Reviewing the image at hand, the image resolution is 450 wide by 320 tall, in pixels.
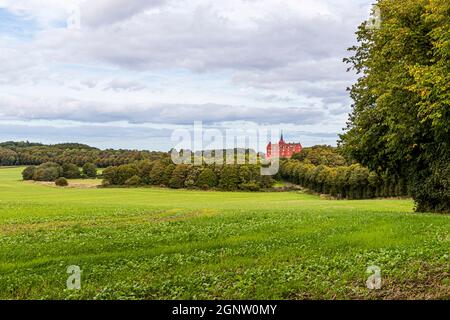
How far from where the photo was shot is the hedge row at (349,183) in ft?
299

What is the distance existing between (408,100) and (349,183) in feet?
242

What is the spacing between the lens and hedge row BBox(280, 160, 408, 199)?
3593 inches

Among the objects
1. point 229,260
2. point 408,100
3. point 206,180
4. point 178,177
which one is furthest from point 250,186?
point 229,260

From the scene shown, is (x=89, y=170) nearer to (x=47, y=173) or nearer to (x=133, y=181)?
(x=47, y=173)

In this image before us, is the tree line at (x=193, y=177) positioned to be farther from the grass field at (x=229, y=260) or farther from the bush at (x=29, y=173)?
the grass field at (x=229, y=260)

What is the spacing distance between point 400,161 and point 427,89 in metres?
19.0

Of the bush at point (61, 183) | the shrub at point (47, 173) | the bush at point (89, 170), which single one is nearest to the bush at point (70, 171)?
the shrub at point (47, 173)

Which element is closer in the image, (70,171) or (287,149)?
(70,171)

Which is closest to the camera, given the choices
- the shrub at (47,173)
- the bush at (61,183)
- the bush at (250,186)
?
the bush at (61,183)

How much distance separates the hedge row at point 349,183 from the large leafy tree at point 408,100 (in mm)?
46270

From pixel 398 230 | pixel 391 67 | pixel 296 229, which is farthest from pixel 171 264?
pixel 391 67

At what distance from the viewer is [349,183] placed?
97.2 meters

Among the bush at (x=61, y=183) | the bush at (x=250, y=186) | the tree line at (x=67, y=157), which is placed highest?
the tree line at (x=67, y=157)
